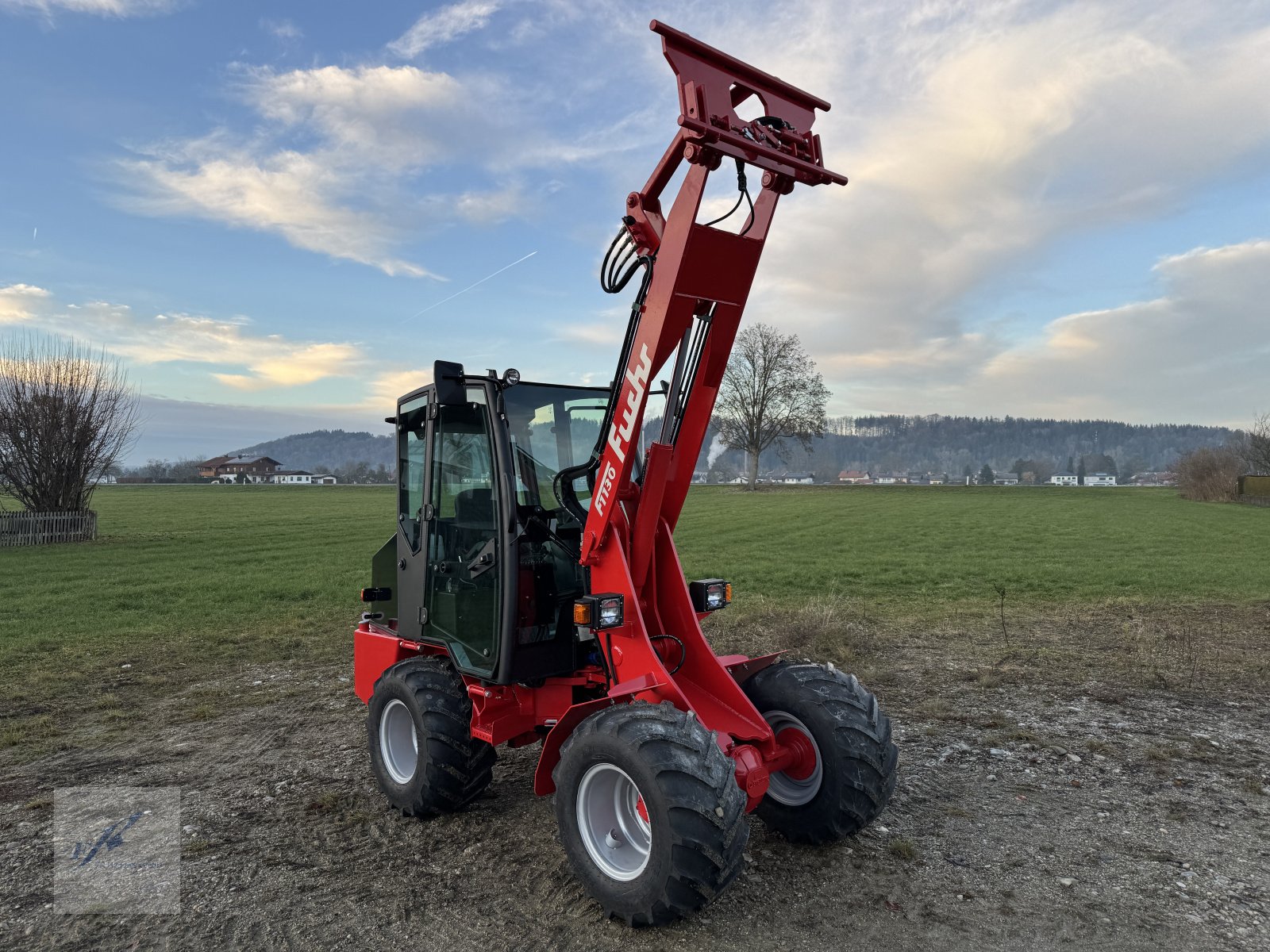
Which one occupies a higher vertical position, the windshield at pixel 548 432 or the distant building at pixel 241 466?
the distant building at pixel 241 466

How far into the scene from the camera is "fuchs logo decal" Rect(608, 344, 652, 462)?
4.45 m

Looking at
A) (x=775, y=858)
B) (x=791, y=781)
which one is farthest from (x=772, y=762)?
(x=775, y=858)

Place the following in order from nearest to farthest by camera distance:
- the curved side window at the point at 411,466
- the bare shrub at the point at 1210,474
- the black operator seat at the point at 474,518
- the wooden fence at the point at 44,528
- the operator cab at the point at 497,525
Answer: the operator cab at the point at 497,525
the black operator seat at the point at 474,518
the curved side window at the point at 411,466
the wooden fence at the point at 44,528
the bare shrub at the point at 1210,474

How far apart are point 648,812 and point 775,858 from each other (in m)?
1.32

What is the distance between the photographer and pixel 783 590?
1627cm

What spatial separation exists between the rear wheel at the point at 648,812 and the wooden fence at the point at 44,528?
89.0ft

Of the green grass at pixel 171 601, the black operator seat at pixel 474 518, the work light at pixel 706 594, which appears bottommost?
the green grass at pixel 171 601

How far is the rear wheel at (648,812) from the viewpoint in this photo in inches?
144

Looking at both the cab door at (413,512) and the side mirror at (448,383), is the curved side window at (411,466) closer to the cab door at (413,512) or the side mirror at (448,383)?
the cab door at (413,512)

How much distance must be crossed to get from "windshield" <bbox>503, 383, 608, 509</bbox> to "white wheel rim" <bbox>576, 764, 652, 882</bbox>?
1744 mm

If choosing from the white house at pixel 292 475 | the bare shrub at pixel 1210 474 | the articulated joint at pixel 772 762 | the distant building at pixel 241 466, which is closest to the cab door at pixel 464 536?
the articulated joint at pixel 772 762

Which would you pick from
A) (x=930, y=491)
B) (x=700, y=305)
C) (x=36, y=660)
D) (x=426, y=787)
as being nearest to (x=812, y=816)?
(x=426, y=787)

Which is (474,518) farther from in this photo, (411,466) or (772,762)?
(772,762)

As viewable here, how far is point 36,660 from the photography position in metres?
10.4
